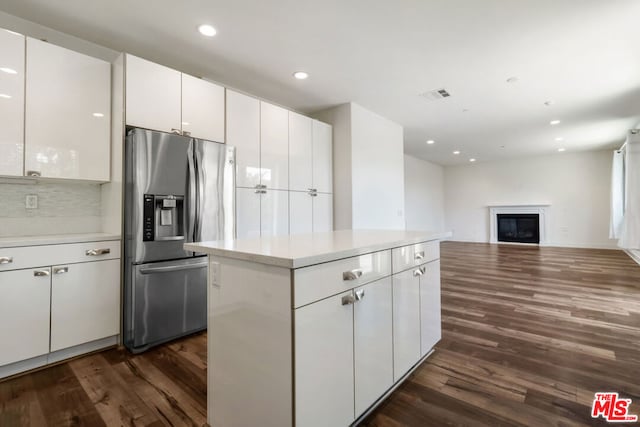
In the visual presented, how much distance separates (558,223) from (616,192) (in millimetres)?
1809

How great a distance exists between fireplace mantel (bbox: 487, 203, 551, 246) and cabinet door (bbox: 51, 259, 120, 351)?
10.0 metres

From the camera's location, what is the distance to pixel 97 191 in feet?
8.64

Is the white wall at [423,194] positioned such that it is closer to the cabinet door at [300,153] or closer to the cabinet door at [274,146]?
the cabinet door at [300,153]

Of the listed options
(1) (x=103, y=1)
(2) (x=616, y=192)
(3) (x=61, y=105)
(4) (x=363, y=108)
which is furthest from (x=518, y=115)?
(3) (x=61, y=105)

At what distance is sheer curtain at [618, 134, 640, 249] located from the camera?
4983 millimetres

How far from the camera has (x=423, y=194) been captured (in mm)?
9133

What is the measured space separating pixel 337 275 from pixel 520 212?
9.74 meters

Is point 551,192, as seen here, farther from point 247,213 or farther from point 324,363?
point 324,363

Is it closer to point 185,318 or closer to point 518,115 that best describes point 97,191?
point 185,318

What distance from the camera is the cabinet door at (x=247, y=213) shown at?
299 centimetres

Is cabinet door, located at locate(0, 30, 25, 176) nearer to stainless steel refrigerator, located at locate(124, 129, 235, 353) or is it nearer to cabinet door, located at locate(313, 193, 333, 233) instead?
stainless steel refrigerator, located at locate(124, 129, 235, 353)

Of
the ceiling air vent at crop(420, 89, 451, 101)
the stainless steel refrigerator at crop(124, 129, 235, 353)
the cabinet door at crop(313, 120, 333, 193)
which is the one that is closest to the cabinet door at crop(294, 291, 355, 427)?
the stainless steel refrigerator at crop(124, 129, 235, 353)

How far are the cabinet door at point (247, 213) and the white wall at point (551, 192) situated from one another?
8762 mm

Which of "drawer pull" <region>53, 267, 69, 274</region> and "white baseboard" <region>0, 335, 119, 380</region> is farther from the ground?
"drawer pull" <region>53, 267, 69, 274</region>
